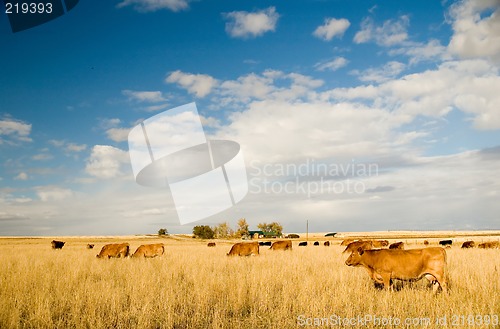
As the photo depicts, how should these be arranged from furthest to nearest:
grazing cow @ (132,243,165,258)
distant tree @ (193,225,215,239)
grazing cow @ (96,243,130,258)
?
distant tree @ (193,225,215,239) → grazing cow @ (132,243,165,258) → grazing cow @ (96,243,130,258)

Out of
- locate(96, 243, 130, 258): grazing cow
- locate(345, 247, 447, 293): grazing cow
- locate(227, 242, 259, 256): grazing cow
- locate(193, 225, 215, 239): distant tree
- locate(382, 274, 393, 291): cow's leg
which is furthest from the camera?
locate(193, 225, 215, 239): distant tree

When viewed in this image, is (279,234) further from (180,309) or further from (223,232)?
(180,309)

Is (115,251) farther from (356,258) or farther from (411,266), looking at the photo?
(411,266)

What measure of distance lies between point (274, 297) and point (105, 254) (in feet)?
54.9

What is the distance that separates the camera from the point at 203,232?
96.6 meters

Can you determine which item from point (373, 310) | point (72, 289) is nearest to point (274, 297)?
point (373, 310)

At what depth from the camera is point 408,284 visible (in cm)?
987

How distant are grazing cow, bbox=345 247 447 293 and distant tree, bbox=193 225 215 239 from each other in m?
89.5

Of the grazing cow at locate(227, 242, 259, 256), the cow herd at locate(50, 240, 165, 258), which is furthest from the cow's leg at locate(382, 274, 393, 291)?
the cow herd at locate(50, 240, 165, 258)

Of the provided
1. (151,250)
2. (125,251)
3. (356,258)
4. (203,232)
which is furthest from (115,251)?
(203,232)

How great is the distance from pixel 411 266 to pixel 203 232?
9105 cm

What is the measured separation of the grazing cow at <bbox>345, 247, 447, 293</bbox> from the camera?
8.60 meters

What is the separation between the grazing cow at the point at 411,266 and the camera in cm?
860

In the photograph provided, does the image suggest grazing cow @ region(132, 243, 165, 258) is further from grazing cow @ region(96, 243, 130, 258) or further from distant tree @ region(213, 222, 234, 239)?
distant tree @ region(213, 222, 234, 239)
